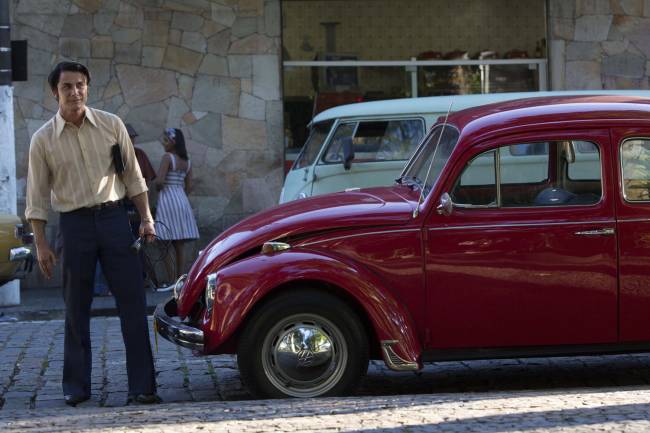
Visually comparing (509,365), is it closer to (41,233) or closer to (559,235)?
(559,235)

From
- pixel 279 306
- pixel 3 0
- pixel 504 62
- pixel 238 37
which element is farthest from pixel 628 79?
pixel 279 306

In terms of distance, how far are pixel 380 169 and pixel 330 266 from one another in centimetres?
538

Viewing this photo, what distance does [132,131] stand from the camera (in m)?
13.7

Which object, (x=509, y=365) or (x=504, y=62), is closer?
(x=509, y=365)

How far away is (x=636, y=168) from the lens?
22.4 ft

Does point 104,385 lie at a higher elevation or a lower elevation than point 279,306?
lower

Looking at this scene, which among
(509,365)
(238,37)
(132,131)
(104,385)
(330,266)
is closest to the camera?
(330,266)

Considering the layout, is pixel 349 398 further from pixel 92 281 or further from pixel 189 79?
pixel 189 79

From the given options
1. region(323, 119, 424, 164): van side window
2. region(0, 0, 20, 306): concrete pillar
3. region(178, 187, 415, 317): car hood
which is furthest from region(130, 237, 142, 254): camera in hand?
region(0, 0, 20, 306): concrete pillar

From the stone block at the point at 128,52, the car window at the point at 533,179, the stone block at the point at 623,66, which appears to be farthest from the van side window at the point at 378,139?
the car window at the point at 533,179

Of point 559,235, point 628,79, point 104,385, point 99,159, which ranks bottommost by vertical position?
point 104,385

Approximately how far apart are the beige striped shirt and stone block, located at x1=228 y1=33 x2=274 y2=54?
822 cm

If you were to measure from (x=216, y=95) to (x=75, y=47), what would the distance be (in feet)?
5.91

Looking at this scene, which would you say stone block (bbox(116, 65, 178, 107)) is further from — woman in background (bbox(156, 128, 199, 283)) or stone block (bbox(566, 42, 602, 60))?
stone block (bbox(566, 42, 602, 60))
